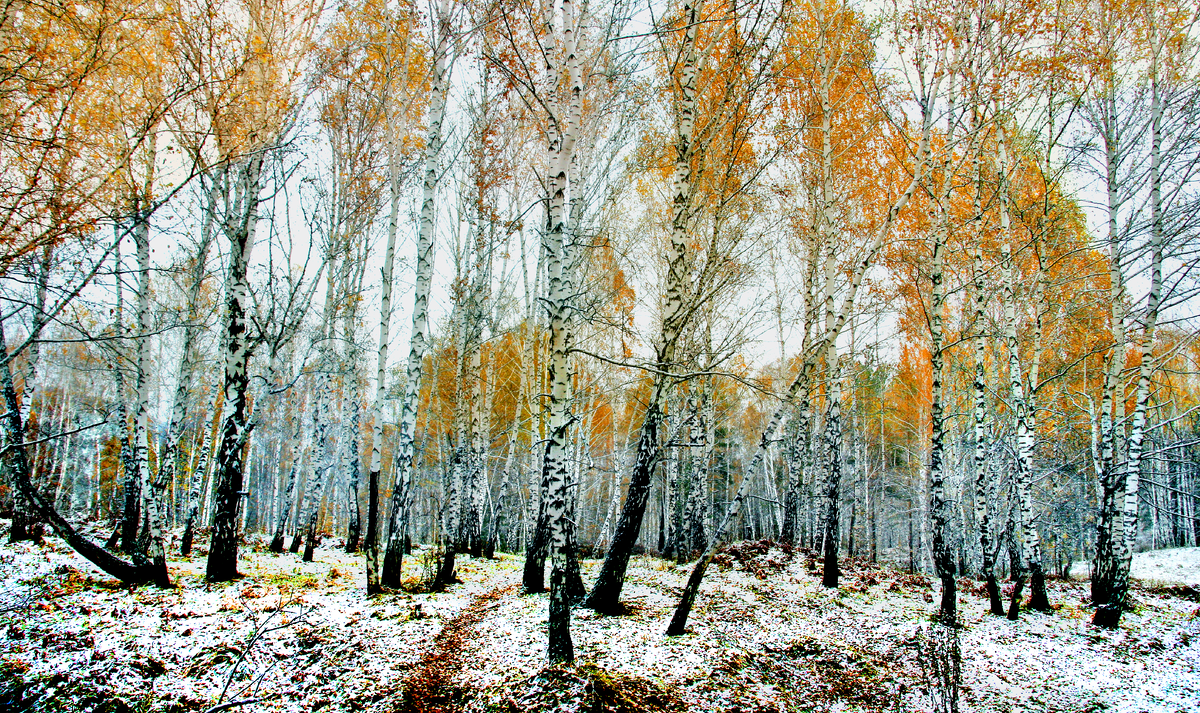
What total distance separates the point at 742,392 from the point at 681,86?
1263 centimetres

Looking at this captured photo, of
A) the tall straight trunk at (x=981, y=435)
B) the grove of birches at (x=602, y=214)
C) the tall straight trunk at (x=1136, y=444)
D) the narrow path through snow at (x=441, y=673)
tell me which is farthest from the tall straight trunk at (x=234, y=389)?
the tall straight trunk at (x=1136, y=444)

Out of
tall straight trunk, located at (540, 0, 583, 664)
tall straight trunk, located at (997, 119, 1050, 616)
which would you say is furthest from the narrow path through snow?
tall straight trunk, located at (997, 119, 1050, 616)

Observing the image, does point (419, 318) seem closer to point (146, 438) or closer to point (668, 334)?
point (668, 334)

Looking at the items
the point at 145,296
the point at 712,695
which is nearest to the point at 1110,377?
the point at 712,695

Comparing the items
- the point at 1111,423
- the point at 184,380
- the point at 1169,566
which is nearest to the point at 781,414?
the point at 1111,423

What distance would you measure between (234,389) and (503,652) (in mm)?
4572

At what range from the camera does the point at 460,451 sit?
37.4ft

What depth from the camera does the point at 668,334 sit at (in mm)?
5746

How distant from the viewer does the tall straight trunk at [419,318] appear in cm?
666

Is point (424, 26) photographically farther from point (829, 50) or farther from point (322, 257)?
point (829, 50)

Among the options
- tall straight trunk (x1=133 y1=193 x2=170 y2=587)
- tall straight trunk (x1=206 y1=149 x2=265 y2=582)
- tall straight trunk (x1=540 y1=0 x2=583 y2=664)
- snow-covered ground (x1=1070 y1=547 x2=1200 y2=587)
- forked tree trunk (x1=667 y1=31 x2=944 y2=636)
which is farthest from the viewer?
snow-covered ground (x1=1070 y1=547 x2=1200 y2=587)

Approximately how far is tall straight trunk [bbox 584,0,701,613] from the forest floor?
44 centimetres

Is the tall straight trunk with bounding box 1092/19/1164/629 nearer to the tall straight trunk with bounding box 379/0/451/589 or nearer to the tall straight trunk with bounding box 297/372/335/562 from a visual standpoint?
the tall straight trunk with bounding box 379/0/451/589

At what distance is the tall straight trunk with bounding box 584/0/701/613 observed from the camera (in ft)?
18.6
